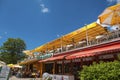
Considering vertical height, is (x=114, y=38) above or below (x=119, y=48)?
above

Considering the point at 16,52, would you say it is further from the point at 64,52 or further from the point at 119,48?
the point at 119,48

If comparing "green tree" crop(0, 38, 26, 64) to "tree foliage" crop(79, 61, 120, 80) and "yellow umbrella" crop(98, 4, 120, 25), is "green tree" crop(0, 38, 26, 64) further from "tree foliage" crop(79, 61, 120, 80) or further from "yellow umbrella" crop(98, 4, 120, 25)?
"tree foliage" crop(79, 61, 120, 80)

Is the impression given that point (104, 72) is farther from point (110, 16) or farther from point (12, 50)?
point (12, 50)

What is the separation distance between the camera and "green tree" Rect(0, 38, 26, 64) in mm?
71125

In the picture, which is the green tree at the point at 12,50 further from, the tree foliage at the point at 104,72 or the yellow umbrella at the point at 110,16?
the tree foliage at the point at 104,72

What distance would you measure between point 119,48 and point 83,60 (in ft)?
29.0

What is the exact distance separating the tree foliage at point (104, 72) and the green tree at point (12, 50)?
206ft

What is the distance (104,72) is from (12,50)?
66516 mm

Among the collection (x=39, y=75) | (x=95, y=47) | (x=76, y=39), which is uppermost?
(x=76, y=39)

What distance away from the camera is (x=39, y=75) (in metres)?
34.6

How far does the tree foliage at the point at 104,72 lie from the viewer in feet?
29.9

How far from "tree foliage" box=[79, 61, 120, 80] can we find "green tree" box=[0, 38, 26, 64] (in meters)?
62.8

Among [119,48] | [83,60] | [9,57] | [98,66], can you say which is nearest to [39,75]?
[83,60]

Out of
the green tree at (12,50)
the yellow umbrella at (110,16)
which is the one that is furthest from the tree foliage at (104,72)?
the green tree at (12,50)
